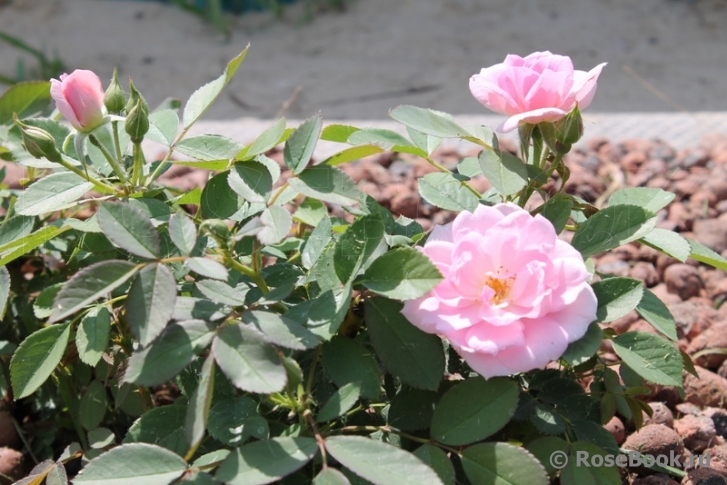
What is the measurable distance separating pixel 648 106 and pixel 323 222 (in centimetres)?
215

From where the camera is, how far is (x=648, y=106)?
8.96 feet

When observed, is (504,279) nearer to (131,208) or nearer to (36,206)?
(131,208)

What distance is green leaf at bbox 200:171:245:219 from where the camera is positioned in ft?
2.86

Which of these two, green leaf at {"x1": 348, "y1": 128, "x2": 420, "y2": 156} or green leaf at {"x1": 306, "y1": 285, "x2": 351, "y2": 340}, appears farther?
green leaf at {"x1": 348, "y1": 128, "x2": 420, "y2": 156}

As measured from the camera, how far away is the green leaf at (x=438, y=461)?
2.41 ft

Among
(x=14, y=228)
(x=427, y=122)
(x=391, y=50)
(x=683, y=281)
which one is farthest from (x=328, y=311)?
(x=391, y=50)

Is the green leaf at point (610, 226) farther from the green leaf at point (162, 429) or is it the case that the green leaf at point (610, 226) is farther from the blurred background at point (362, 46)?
the blurred background at point (362, 46)

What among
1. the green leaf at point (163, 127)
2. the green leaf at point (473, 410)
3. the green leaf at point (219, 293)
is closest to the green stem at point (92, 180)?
the green leaf at point (163, 127)

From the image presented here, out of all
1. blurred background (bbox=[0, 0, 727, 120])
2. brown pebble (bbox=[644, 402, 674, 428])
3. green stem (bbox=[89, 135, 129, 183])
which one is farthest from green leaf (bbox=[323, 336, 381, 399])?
blurred background (bbox=[0, 0, 727, 120])

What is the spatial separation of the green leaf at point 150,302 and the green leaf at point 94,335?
0.19 m

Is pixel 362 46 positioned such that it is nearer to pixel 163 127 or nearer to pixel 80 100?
pixel 163 127

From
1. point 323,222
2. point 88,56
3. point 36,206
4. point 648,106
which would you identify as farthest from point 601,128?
point 88,56

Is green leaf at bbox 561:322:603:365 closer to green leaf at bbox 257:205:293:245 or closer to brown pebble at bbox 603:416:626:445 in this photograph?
green leaf at bbox 257:205:293:245

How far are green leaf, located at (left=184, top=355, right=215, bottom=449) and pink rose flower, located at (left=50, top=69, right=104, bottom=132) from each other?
13.1 inches
